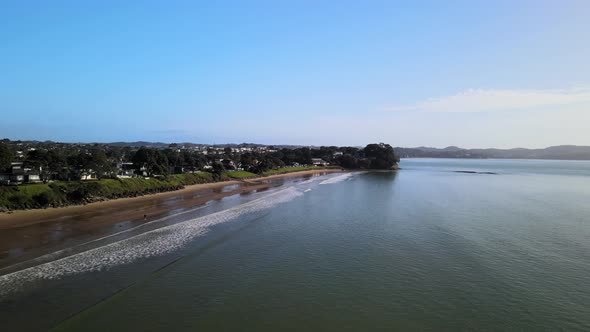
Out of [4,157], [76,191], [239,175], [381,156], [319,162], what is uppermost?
[4,157]

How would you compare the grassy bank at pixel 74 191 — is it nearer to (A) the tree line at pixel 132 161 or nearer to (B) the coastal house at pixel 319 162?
(A) the tree line at pixel 132 161

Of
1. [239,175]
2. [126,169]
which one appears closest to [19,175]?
[126,169]

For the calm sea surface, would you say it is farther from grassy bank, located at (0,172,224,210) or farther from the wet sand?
grassy bank, located at (0,172,224,210)

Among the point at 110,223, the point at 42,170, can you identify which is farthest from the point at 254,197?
the point at 42,170

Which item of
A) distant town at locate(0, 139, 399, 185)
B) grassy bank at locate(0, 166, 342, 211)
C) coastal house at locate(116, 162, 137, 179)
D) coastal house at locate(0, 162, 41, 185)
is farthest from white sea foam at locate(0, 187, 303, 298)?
coastal house at locate(116, 162, 137, 179)

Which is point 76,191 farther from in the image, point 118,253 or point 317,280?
point 317,280

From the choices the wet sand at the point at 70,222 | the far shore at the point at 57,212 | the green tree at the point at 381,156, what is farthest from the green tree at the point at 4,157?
the green tree at the point at 381,156
